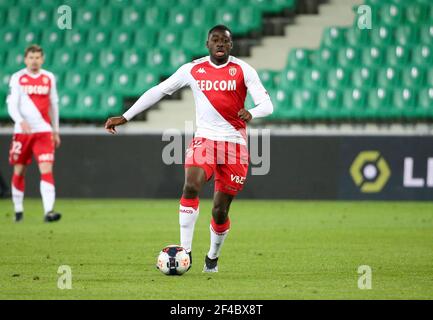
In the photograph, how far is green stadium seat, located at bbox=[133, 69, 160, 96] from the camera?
733 inches

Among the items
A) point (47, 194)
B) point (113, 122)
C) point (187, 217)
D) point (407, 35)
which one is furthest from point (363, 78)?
point (113, 122)

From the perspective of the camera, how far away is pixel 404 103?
17.9 meters

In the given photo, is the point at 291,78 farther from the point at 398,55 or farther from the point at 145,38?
the point at 145,38

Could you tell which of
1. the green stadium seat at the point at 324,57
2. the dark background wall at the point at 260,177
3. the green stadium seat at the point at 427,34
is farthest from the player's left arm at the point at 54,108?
the green stadium seat at the point at 427,34

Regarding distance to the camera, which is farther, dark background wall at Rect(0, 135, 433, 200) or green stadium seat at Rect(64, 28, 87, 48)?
green stadium seat at Rect(64, 28, 87, 48)

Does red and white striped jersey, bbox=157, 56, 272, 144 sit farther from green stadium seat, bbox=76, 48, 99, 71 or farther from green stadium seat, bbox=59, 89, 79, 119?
green stadium seat, bbox=76, 48, 99, 71

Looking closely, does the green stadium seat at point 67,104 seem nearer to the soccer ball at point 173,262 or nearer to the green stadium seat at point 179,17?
the green stadium seat at point 179,17

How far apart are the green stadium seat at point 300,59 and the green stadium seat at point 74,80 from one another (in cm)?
392

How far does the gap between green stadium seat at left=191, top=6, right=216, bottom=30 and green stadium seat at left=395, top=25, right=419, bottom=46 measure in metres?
3.53

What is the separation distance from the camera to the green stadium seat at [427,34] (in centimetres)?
1867

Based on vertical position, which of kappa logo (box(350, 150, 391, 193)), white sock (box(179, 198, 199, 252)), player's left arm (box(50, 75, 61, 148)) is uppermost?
player's left arm (box(50, 75, 61, 148))

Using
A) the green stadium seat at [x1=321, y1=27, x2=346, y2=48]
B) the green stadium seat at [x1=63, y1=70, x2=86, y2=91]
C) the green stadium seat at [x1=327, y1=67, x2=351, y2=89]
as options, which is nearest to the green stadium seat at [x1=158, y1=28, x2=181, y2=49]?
the green stadium seat at [x1=63, y1=70, x2=86, y2=91]

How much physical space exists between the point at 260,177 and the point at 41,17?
20.1 ft

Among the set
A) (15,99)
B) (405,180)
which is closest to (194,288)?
(15,99)
